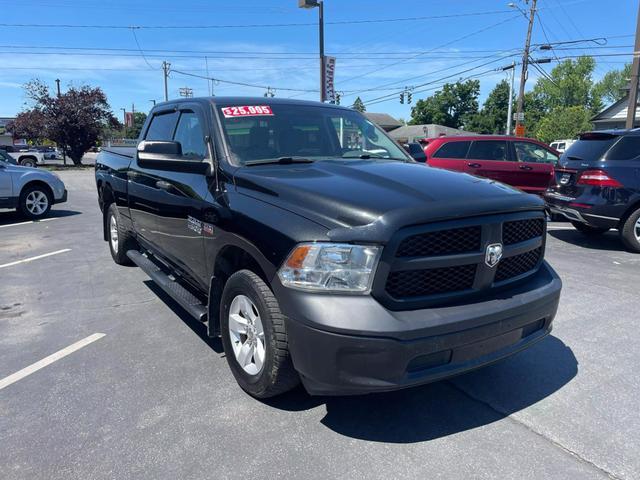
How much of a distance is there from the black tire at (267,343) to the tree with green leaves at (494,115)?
288 feet

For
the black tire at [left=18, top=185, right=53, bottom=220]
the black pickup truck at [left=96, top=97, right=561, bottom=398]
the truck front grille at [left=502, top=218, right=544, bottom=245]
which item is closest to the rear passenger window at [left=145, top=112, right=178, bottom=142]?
the black pickup truck at [left=96, top=97, right=561, bottom=398]

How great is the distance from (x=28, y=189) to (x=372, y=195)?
34.4 feet

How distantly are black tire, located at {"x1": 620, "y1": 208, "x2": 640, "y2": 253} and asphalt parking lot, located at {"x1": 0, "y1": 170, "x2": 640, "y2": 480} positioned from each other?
3265mm

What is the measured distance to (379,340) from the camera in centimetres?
236

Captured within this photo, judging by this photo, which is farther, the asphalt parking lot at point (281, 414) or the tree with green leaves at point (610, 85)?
the tree with green leaves at point (610, 85)

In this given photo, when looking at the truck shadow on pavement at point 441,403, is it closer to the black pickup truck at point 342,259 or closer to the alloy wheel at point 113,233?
the black pickup truck at point 342,259

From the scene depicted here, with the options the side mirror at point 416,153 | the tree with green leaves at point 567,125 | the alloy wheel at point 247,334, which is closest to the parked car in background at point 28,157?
the side mirror at point 416,153

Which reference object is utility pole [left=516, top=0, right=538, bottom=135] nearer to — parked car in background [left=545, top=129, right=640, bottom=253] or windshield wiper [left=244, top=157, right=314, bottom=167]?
parked car in background [left=545, top=129, right=640, bottom=253]

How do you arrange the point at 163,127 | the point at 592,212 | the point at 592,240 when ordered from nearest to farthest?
the point at 163,127, the point at 592,212, the point at 592,240

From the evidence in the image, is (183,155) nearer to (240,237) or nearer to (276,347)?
(240,237)

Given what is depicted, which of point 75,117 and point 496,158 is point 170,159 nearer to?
point 496,158

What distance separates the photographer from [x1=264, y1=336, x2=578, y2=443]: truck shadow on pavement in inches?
113

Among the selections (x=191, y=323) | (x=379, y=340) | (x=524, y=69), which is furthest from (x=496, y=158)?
(x=524, y=69)

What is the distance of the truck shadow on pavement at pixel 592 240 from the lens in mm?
8086
